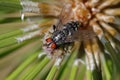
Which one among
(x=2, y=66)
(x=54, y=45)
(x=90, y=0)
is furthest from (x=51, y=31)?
(x=2, y=66)

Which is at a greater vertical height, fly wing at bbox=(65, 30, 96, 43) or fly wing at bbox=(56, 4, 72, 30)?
fly wing at bbox=(56, 4, 72, 30)

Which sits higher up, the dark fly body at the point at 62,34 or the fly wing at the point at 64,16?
the fly wing at the point at 64,16

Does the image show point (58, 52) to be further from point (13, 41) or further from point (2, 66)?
point (2, 66)

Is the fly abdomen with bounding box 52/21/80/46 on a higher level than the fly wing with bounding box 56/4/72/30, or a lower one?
lower

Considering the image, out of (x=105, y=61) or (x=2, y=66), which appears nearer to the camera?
(x=105, y=61)
